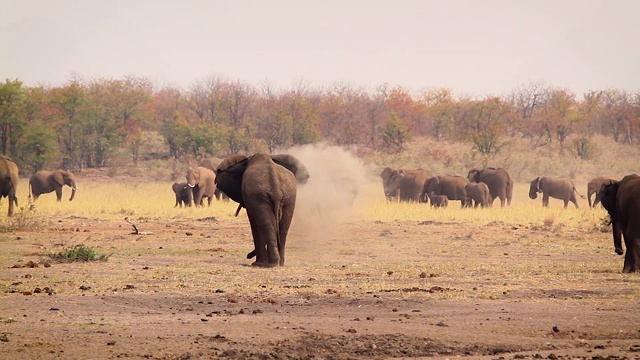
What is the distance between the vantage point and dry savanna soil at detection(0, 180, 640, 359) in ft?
36.8

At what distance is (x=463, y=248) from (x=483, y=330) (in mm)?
12978

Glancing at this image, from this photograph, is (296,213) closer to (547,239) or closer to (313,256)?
(313,256)

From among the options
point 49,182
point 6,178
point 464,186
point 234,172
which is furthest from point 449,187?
point 234,172

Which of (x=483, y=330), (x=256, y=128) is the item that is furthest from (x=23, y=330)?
(x=256, y=128)

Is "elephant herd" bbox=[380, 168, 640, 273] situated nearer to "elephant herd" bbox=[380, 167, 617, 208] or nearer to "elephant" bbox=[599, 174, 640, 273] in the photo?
"elephant herd" bbox=[380, 167, 617, 208]

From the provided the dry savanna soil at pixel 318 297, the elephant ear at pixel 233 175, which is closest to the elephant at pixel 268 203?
the elephant ear at pixel 233 175

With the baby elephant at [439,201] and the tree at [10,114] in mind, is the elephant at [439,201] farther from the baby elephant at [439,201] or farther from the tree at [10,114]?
the tree at [10,114]

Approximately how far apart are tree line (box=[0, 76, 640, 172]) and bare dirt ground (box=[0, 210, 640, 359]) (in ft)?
141

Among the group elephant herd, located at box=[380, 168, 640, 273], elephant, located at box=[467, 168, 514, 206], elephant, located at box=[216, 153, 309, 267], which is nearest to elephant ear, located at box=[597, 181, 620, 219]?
elephant, located at box=[216, 153, 309, 267]

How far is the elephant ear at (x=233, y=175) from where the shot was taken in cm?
2014

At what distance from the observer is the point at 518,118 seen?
88938mm

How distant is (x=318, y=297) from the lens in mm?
14859

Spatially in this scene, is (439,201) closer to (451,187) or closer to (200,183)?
(451,187)

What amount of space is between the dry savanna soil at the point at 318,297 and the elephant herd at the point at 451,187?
1550cm
